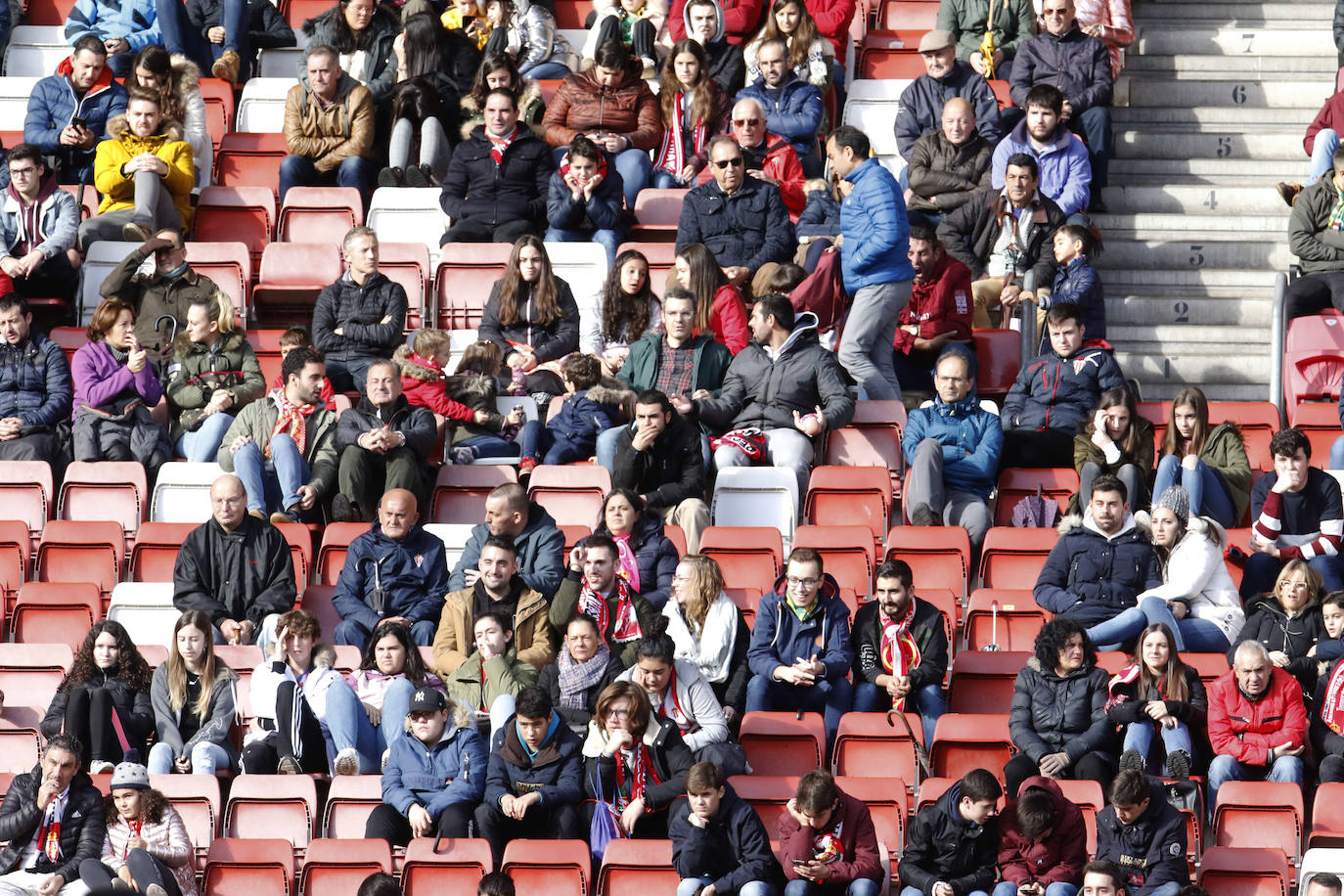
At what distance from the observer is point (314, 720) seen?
10.8 metres

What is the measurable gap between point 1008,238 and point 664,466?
2.65 meters

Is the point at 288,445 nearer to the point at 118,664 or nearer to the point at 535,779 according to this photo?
the point at 118,664

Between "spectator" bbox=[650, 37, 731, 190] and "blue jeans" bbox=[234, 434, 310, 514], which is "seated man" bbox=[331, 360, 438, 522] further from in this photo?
"spectator" bbox=[650, 37, 731, 190]

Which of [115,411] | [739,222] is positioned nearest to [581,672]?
[115,411]

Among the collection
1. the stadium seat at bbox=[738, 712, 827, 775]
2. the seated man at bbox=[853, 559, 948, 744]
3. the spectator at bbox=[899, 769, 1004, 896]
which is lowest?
the spectator at bbox=[899, 769, 1004, 896]

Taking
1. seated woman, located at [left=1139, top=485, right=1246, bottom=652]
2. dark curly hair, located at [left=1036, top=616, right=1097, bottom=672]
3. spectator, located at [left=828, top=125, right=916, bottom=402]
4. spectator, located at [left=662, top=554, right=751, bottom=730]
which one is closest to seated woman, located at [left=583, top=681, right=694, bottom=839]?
spectator, located at [left=662, top=554, right=751, bottom=730]

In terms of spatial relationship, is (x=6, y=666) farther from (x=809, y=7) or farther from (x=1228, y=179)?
(x=1228, y=179)

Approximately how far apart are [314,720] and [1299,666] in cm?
403

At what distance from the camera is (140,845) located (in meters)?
10.0

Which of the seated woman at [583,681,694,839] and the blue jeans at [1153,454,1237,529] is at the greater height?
the blue jeans at [1153,454,1237,529]

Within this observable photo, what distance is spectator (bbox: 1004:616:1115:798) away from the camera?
409 inches

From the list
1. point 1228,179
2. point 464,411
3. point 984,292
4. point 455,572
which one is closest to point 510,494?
point 455,572

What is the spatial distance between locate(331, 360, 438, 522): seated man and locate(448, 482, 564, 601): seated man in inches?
27.3

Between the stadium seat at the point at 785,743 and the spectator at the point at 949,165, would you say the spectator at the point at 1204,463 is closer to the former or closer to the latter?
the spectator at the point at 949,165
